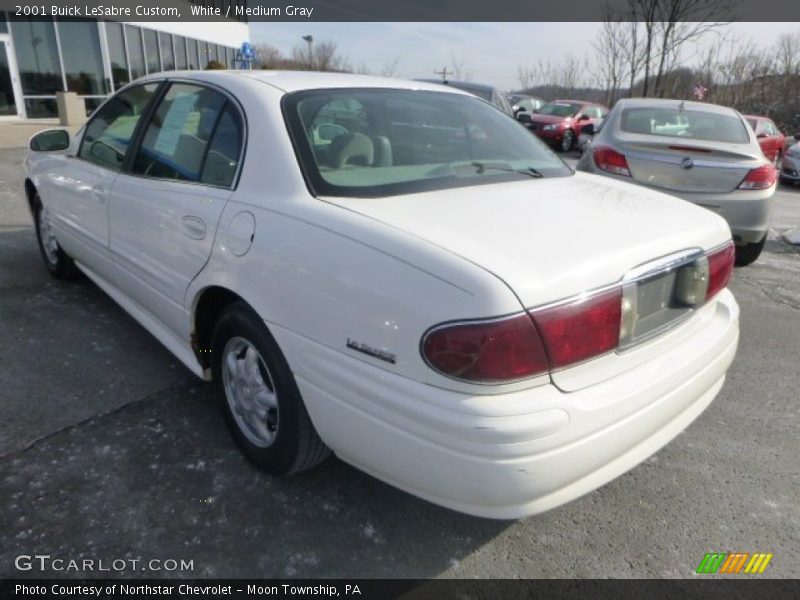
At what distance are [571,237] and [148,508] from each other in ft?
6.03

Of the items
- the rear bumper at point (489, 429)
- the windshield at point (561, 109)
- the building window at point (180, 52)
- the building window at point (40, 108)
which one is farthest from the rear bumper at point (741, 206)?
the building window at point (180, 52)

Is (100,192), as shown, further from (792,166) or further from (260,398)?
(792,166)

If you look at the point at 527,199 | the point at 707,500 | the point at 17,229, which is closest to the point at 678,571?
the point at 707,500

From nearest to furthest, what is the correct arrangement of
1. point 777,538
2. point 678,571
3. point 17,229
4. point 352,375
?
point 352,375 < point 678,571 < point 777,538 < point 17,229

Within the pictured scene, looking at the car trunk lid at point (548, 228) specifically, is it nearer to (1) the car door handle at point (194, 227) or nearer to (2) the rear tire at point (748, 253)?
(1) the car door handle at point (194, 227)

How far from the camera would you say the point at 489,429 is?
160cm

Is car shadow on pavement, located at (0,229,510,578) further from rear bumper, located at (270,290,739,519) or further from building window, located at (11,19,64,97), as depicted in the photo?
building window, located at (11,19,64,97)

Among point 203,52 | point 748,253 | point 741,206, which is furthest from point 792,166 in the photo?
point 203,52

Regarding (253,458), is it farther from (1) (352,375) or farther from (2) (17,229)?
(2) (17,229)

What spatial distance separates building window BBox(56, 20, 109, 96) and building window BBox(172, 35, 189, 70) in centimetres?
503

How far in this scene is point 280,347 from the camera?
2086mm

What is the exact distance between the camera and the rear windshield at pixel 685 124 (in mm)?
5727

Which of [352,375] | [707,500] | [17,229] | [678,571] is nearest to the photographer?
[352,375]

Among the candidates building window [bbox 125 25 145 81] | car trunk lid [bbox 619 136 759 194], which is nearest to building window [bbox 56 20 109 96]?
building window [bbox 125 25 145 81]
